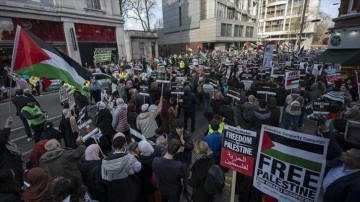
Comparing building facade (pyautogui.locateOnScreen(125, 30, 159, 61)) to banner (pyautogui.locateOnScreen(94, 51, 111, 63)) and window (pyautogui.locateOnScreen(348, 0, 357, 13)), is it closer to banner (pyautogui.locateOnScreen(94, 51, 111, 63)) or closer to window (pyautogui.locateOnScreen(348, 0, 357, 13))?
banner (pyautogui.locateOnScreen(94, 51, 111, 63))

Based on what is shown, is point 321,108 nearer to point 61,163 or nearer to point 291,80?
point 291,80

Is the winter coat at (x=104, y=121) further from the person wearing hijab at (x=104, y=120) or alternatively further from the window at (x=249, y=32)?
the window at (x=249, y=32)

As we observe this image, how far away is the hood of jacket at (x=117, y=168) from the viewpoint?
335 cm

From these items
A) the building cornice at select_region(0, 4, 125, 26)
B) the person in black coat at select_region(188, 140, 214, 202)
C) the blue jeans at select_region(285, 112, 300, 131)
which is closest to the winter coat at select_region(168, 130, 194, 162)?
the person in black coat at select_region(188, 140, 214, 202)

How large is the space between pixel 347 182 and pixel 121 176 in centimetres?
304

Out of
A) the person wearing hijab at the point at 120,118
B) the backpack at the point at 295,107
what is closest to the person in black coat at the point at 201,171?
the person wearing hijab at the point at 120,118

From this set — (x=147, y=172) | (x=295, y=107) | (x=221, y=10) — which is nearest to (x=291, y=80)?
(x=295, y=107)

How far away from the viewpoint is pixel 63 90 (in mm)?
8898

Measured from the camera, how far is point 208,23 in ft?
168

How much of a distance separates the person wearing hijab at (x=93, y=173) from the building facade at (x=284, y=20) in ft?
229

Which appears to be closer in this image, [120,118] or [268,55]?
[120,118]

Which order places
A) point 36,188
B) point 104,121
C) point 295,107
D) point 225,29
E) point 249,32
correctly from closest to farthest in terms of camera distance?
point 36,188
point 104,121
point 295,107
point 225,29
point 249,32

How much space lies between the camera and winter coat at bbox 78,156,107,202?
3.64m

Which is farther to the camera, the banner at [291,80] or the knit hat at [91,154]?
the banner at [291,80]
